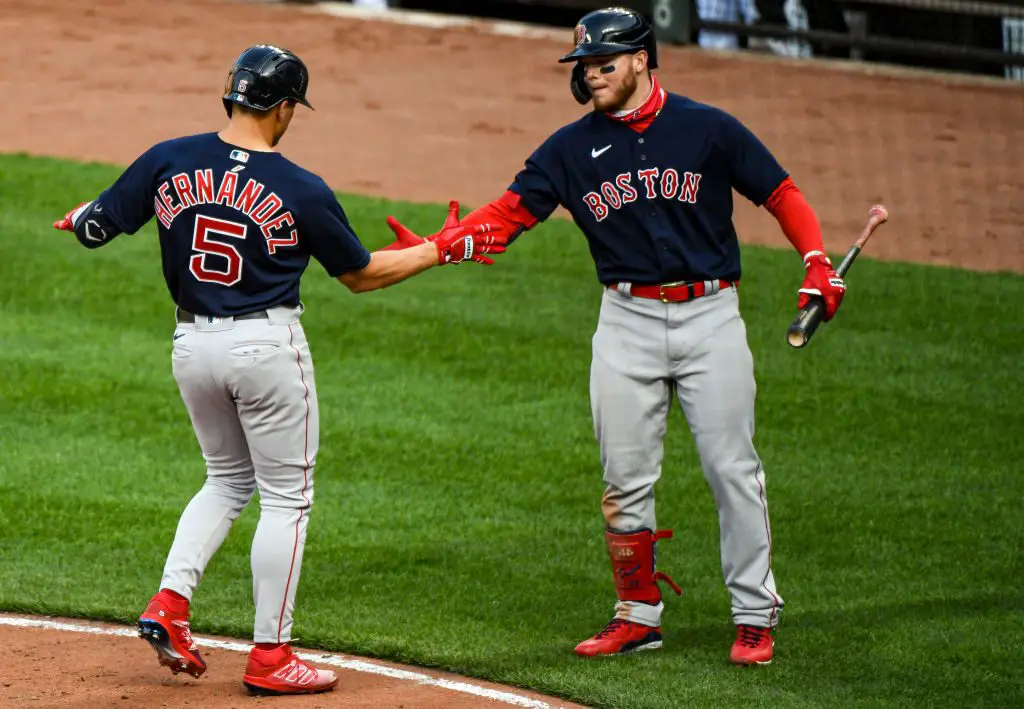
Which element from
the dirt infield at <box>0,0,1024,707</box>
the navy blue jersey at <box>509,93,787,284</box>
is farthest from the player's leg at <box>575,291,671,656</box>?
the dirt infield at <box>0,0,1024,707</box>

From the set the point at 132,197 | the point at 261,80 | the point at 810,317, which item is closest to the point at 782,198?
the point at 810,317

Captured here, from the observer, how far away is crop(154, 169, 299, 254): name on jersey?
15.8 ft

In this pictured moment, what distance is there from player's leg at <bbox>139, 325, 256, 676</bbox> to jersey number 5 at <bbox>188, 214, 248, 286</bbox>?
16 centimetres

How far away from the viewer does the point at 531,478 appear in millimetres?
7617

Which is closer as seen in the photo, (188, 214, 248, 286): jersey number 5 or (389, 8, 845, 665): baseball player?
(188, 214, 248, 286): jersey number 5

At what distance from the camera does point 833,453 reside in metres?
8.00

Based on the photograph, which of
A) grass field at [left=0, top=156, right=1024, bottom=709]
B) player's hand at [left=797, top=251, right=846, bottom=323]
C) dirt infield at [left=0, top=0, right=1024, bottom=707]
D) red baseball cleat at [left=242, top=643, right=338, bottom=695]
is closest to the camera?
red baseball cleat at [left=242, top=643, right=338, bottom=695]

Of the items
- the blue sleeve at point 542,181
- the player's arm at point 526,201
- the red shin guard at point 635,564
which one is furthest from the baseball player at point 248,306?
the red shin guard at point 635,564

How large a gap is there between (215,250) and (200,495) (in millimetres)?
785

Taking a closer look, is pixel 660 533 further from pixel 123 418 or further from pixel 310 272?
pixel 310 272

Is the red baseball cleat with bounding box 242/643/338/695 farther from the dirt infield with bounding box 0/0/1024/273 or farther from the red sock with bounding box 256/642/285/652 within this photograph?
the dirt infield with bounding box 0/0/1024/273

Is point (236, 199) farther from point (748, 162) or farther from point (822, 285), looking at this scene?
point (822, 285)

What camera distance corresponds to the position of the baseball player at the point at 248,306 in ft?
15.9

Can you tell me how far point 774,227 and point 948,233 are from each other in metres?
1.22
